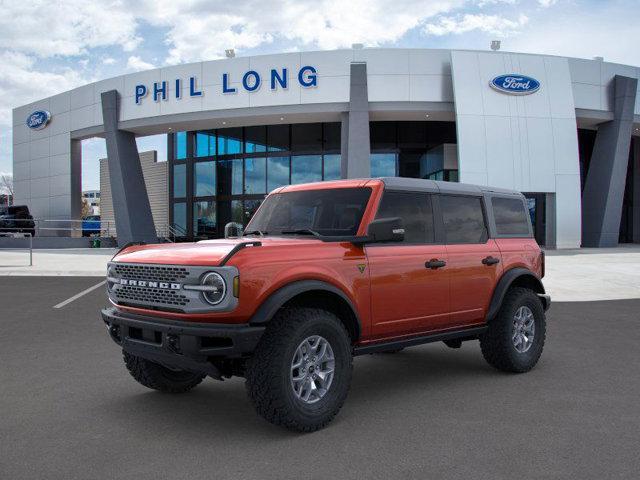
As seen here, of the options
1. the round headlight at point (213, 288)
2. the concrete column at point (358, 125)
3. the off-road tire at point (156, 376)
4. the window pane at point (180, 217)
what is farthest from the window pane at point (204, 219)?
the round headlight at point (213, 288)

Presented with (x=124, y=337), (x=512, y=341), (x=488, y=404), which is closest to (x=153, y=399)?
(x=124, y=337)

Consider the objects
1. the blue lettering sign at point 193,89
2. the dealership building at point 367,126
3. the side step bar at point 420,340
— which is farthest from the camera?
the blue lettering sign at point 193,89

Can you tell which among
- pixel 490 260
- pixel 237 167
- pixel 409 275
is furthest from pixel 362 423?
pixel 237 167

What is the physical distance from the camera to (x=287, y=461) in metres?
3.63

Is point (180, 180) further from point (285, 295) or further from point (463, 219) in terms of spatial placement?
point (285, 295)

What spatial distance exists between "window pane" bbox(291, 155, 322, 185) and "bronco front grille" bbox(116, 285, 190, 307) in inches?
1049

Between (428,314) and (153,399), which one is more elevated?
(428,314)

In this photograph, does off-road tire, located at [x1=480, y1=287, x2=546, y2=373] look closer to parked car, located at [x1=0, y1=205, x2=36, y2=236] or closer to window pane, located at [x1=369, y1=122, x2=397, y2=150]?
window pane, located at [x1=369, y1=122, x2=397, y2=150]

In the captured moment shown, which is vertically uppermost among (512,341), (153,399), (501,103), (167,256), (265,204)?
(501,103)

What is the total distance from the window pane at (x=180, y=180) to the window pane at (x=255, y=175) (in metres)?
4.84

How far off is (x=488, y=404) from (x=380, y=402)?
91 centimetres

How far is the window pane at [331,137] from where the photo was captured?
3109cm

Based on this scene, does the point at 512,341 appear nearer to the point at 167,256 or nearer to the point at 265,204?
the point at 265,204

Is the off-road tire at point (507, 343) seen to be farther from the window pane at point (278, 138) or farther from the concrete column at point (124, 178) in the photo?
the window pane at point (278, 138)
